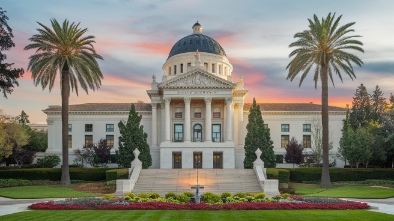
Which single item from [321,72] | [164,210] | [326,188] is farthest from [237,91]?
[164,210]

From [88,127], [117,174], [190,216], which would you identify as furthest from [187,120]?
[190,216]

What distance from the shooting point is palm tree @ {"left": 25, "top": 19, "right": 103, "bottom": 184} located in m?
49.2

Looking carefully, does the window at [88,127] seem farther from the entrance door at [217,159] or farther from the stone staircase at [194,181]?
the stone staircase at [194,181]

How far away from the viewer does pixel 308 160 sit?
69.6 m

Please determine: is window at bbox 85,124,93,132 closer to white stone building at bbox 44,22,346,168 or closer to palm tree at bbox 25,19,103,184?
white stone building at bbox 44,22,346,168

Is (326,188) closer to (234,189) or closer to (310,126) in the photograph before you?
(234,189)

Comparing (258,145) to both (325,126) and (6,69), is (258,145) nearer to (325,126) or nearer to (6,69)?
(325,126)

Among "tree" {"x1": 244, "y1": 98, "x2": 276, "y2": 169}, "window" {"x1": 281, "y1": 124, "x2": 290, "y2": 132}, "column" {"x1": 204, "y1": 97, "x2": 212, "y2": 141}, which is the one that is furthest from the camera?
"window" {"x1": 281, "y1": 124, "x2": 290, "y2": 132}

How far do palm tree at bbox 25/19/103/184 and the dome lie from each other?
1241 inches

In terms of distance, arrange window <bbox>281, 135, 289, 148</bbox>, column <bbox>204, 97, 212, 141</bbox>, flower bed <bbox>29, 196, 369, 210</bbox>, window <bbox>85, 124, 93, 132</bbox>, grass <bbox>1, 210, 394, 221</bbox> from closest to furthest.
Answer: grass <bbox>1, 210, 394, 221</bbox>
flower bed <bbox>29, 196, 369, 210</bbox>
column <bbox>204, 97, 212, 141</bbox>
window <bbox>281, 135, 289, 148</bbox>
window <bbox>85, 124, 93, 132</bbox>

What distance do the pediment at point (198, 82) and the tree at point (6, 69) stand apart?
24.9 metres

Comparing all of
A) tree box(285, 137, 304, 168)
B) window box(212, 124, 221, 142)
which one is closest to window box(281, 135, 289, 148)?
tree box(285, 137, 304, 168)

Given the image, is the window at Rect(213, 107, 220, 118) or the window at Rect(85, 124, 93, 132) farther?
the window at Rect(85, 124, 93, 132)

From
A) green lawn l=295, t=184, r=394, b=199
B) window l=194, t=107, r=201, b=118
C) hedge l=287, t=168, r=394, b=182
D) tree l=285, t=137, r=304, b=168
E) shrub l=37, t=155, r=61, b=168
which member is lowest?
green lawn l=295, t=184, r=394, b=199
